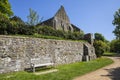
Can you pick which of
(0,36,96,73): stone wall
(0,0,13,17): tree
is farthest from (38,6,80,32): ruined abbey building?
(0,36,96,73): stone wall

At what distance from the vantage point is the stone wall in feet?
37.9

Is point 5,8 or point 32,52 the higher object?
point 5,8

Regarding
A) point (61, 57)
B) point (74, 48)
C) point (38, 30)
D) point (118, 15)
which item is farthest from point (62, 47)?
point (118, 15)

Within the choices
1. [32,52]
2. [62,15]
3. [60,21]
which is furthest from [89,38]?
[62,15]

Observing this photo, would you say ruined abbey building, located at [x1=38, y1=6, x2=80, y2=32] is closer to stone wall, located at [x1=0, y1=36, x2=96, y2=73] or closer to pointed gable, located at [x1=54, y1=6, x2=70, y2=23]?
pointed gable, located at [x1=54, y1=6, x2=70, y2=23]

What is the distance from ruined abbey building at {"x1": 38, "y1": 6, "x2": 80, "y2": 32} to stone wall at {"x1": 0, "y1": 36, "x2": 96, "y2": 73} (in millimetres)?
17005

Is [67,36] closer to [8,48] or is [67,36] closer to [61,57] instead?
[61,57]

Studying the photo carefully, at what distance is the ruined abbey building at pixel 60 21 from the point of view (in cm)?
3569

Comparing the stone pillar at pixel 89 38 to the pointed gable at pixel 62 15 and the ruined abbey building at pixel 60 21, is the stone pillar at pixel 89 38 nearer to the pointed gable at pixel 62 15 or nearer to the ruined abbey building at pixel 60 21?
the ruined abbey building at pixel 60 21

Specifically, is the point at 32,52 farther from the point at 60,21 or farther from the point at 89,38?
the point at 60,21

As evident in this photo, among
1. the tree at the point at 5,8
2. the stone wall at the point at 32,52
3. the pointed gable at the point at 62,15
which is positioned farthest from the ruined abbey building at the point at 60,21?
the stone wall at the point at 32,52

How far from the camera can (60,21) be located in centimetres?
3884

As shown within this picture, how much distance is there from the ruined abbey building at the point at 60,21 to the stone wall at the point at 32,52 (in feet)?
55.8

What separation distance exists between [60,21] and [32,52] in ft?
85.5
